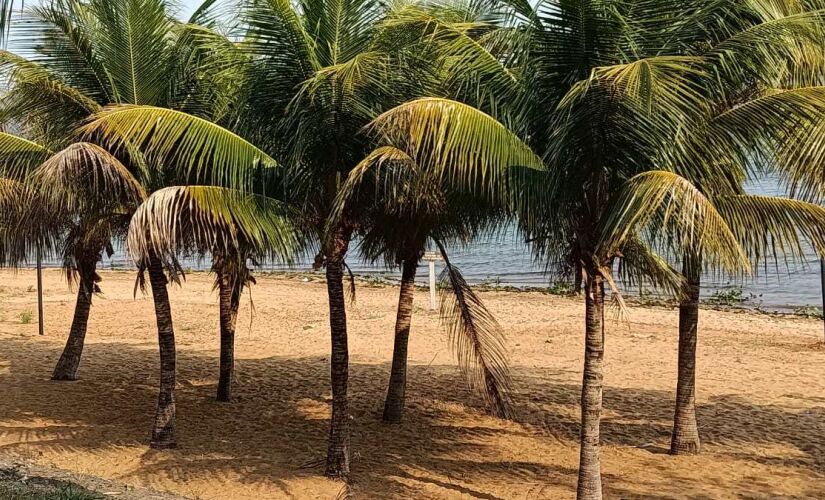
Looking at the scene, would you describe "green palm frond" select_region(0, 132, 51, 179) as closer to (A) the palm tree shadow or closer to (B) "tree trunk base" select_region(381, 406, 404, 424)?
(A) the palm tree shadow

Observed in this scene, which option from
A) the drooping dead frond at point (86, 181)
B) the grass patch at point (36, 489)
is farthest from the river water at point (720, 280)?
the grass patch at point (36, 489)

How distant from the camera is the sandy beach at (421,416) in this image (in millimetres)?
7949

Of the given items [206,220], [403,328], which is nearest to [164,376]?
[206,220]

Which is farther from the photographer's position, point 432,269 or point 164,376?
point 432,269

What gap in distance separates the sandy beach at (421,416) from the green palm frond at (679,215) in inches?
121

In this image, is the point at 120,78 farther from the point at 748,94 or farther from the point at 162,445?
the point at 748,94

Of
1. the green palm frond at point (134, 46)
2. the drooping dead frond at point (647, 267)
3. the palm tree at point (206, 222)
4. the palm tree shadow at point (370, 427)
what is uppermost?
the green palm frond at point (134, 46)

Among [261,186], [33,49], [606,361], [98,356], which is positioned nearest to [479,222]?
[261,186]

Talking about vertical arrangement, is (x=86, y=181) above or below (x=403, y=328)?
above

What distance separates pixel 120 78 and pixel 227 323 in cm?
374

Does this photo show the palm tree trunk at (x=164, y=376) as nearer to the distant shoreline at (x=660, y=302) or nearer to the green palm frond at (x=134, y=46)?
the green palm frond at (x=134, y=46)

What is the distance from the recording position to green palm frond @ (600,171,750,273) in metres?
5.07

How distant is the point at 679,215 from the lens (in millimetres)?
5672

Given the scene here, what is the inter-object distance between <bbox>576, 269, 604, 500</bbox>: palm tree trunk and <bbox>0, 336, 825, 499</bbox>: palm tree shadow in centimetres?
103
